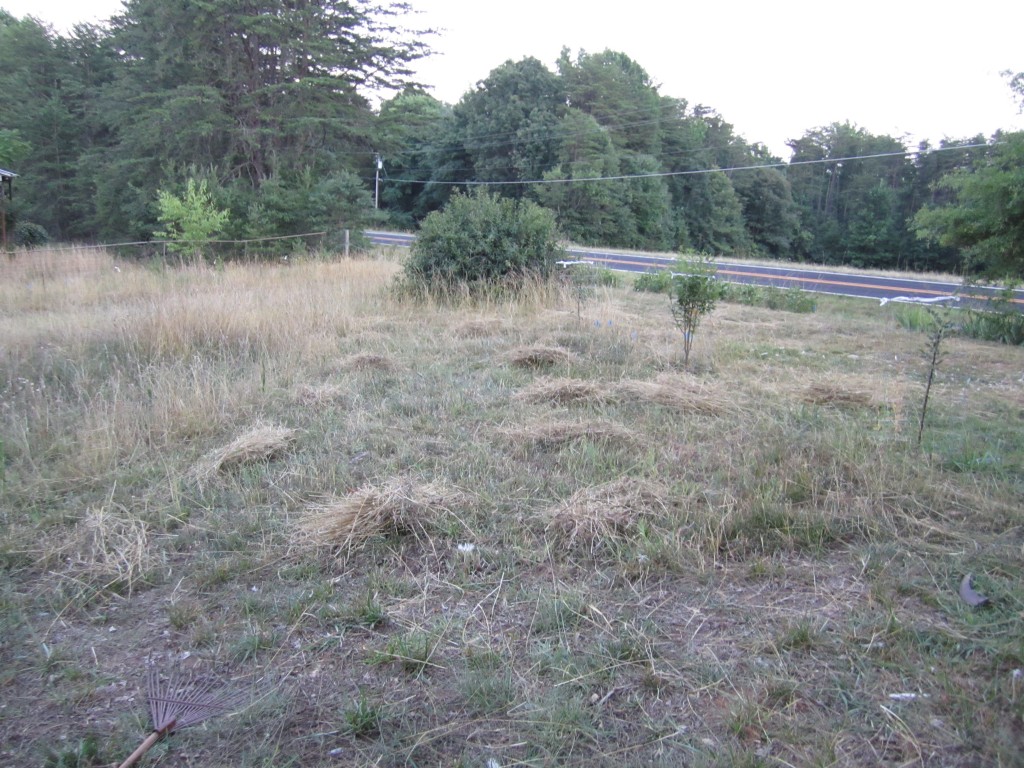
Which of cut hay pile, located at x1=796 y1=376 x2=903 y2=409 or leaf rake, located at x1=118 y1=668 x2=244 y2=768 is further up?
cut hay pile, located at x1=796 y1=376 x2=903 y2=409

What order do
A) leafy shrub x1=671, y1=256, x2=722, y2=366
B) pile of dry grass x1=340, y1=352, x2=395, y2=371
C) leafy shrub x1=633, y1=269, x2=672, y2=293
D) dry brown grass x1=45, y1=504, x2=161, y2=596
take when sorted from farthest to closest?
leafy shrub x1=633, y1=269, x2=672, y2=293, leafy shrub x1=671, y1=256, x2=722, y2=366, pile of dry grass x1=340, y1=352, x2=395, y2=371, dry brown grass x1=45, y1=504, x2=161, y2=596

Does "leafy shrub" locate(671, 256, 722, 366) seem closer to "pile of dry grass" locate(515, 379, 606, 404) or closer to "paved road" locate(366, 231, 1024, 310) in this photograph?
"pile of dry grass" locate(515, 379, 606, 404)

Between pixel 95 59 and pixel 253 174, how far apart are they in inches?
621

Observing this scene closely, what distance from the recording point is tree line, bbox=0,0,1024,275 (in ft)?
60.8

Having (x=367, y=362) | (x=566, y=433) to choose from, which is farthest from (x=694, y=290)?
(x=367, y=362)

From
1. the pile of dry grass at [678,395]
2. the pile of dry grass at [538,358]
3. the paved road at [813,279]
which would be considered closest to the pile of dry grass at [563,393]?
the pile of dry grass at [678,395]

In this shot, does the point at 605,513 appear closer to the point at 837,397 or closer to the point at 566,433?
the point at 566,433

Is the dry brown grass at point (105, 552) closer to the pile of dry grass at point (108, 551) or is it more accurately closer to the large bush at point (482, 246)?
the pile of dry grass at point (108, 551)

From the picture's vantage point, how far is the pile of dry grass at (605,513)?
3.27m

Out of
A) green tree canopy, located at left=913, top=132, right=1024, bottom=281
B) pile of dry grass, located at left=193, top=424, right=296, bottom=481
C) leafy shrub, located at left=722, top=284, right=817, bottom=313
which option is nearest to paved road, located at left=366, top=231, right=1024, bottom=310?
leafy shrub, located at left=722, top=284, right=817, bottom=313

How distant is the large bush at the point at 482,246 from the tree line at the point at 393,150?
2202 mm

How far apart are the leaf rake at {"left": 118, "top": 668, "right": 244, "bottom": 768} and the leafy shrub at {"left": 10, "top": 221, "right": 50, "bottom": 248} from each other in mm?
23301

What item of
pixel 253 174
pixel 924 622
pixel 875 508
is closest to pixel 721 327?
pixel 875 508

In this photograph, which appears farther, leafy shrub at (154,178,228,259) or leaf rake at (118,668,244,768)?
leafy shrub at (154,178,228,259)
